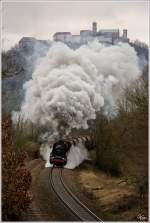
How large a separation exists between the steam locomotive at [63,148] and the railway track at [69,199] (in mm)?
1344

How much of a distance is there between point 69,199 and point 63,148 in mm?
6075

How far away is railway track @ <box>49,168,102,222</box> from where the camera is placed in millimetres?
11816

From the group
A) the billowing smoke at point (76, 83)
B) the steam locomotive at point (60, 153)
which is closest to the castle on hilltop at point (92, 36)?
the billowing smoke at point (76, 83)

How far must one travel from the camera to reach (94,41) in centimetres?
2747

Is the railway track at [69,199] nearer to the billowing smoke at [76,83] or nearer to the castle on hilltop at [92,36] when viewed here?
the billowing smoke at [76,83]

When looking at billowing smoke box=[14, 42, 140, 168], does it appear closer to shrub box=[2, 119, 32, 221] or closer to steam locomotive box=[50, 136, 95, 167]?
steam locomotive box=[50, 136, 95, 167]

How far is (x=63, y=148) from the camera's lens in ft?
63.6

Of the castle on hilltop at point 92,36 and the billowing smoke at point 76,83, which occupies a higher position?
the castle on hilltop at point 92,36

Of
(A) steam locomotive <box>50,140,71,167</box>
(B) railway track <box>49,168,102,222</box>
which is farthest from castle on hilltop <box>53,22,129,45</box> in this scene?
(B) railway track <box>49,168,102,222</box>

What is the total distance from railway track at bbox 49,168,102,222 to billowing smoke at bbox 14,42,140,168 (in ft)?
10.5

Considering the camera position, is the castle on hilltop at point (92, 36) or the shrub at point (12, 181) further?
the castle on hilltop at point (92, 36)

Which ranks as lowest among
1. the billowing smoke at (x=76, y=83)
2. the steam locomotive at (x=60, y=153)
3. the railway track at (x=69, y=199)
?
the railway track at (x=69, y=199)

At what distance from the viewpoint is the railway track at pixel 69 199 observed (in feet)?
38.8

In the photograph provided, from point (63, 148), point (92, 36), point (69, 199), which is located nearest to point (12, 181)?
point (69, 199)
